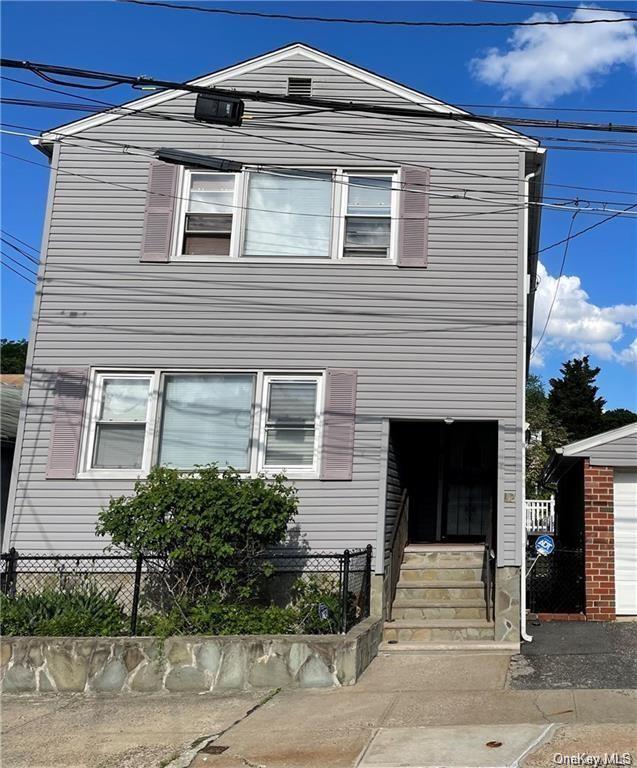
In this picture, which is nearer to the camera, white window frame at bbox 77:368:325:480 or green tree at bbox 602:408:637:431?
white window frame at bbox 77:368:325:480

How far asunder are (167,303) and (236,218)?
152 centimetres

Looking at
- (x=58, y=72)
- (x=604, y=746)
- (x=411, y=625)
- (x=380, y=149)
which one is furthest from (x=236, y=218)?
(x=604, y=746)

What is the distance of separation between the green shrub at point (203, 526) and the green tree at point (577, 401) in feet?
143

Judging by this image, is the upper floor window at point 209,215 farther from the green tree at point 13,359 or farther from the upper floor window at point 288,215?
the green tree at point 13,359

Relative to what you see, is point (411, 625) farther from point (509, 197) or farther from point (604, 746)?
point (509, 197)

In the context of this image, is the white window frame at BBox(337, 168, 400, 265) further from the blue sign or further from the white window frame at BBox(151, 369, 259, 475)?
the blue sign

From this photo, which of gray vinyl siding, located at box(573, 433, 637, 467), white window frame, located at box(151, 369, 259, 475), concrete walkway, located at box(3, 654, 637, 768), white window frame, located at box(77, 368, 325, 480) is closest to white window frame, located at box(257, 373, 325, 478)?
white window frame, located at box(77, 368, 325, 480)

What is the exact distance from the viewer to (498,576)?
29.5ft

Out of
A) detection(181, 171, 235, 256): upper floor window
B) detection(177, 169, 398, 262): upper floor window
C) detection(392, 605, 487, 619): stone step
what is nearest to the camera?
detection(392, 605, 487, 619): stone step

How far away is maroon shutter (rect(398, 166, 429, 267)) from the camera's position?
397 inches

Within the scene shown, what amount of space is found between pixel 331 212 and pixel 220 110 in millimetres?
2610

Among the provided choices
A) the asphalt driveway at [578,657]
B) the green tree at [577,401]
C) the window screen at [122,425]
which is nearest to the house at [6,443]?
the window screen at [122,425]

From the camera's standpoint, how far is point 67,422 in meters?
9.86

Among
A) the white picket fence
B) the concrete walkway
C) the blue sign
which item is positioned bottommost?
the concrete walkway
